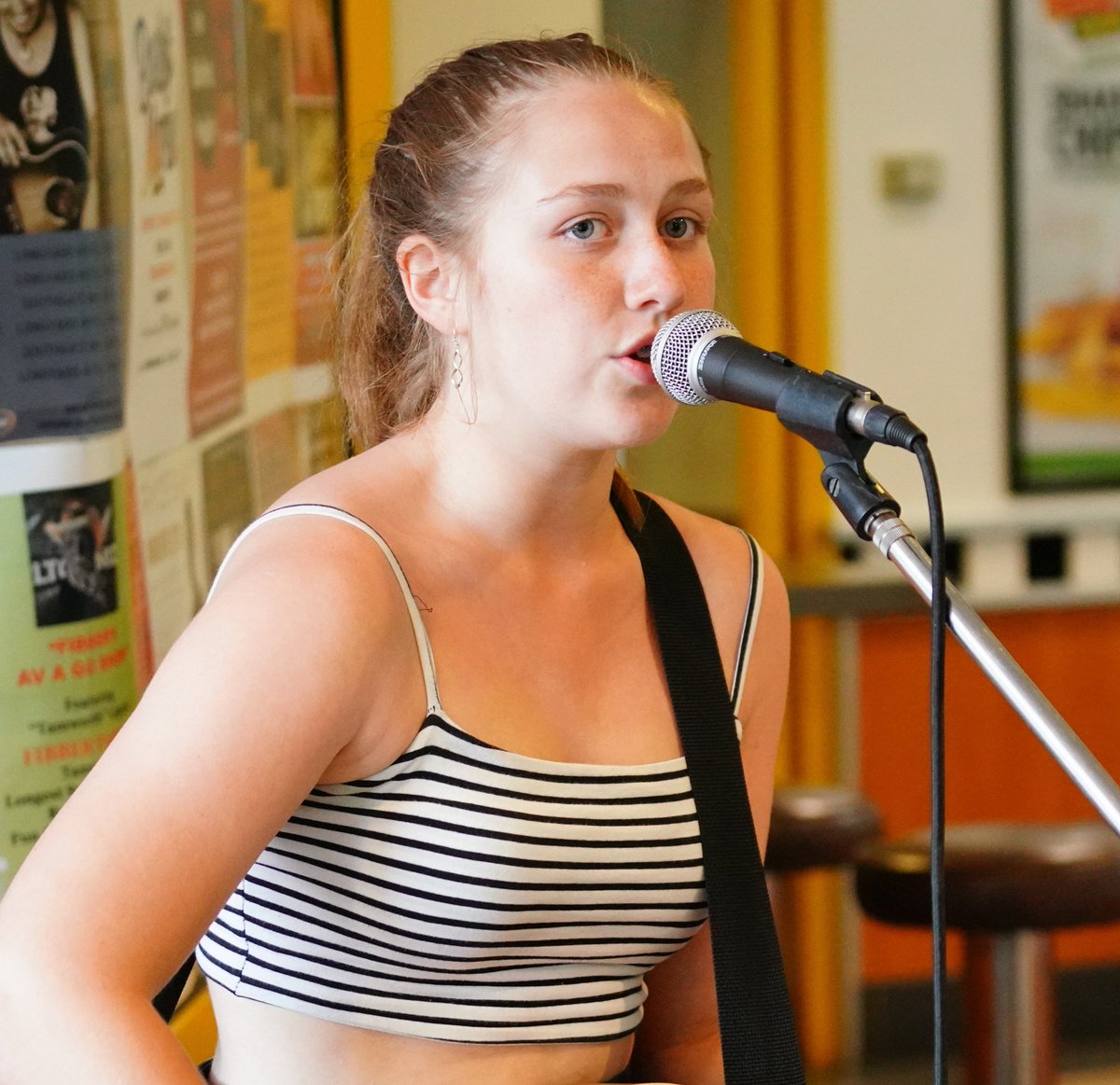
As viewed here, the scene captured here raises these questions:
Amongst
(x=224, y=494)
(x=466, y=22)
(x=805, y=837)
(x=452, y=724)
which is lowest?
(x=805, y=837)

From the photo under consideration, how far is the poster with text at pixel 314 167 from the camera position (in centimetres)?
210

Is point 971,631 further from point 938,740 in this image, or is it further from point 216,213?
point 216,213

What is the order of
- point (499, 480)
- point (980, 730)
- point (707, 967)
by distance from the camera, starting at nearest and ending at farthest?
point (499, 480), point (707, 967), point (980, 730)

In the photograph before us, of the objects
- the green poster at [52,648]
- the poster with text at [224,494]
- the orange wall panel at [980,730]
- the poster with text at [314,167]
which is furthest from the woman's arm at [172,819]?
the orange wall panel at [980,730]

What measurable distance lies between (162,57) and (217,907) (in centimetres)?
86

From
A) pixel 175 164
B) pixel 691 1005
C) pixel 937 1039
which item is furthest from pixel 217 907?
pixel 175 164

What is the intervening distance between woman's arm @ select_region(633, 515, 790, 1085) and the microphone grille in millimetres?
394

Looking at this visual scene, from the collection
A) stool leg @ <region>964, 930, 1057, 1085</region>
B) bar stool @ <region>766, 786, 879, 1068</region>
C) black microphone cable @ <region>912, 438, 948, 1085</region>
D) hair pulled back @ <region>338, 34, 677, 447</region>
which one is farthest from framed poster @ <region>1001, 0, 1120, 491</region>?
black microphone cable @ <region>912, 438, 948, 1085</region>

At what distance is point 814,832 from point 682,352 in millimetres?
1431

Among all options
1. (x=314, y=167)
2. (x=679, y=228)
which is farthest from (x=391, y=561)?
(x=314, y=167)

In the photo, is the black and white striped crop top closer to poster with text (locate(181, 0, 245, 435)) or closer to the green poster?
the green poster

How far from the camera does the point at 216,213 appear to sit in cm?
170

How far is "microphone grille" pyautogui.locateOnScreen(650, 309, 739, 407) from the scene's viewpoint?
3.64 feet

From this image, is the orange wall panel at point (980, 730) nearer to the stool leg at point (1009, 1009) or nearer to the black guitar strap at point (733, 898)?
the stool leg at point (1009, 1009)
